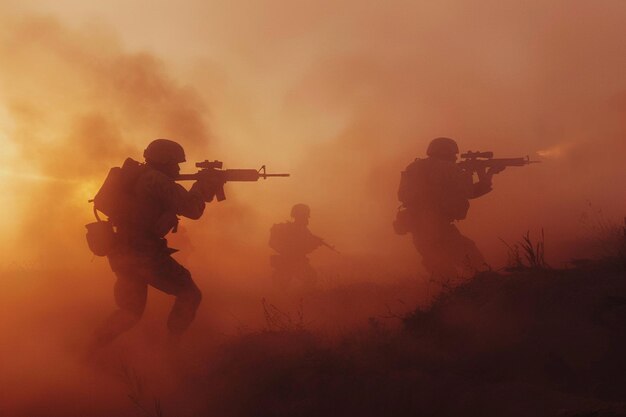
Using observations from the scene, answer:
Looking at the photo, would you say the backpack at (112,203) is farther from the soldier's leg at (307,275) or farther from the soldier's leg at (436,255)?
the soldier's leg at (307,275)

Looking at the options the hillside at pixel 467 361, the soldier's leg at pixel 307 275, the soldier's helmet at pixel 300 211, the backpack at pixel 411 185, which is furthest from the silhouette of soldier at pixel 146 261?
the soldier's helmet at pixel 300 211

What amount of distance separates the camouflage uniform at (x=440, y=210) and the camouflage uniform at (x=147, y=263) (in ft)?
11.5

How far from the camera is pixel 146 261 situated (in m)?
5.91

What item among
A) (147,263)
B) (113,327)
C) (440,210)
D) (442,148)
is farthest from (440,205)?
(113,327)

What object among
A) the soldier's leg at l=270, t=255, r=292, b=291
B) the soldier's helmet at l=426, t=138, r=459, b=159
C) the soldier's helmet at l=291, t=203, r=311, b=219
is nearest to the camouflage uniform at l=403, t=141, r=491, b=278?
the soldier's helmet at l=426, t=138, r=459, b=159

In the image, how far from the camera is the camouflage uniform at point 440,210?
814 centimetres

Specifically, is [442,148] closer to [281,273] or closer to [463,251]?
[463,251]

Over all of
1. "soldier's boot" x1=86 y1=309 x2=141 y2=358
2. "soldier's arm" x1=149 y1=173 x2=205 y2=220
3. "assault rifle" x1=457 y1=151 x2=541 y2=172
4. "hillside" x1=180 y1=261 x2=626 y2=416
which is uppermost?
"assault rifle" x1=457 y1=151 x2=541 y2=172

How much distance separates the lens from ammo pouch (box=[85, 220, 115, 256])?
6023mm

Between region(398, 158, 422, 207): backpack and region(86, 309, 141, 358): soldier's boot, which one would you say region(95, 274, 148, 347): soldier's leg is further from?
region(398, 158, 422, 207): backpack

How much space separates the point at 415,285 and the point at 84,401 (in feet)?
13.5

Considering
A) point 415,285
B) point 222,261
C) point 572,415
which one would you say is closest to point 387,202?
point 222,261

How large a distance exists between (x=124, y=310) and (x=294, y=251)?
24.2 ft

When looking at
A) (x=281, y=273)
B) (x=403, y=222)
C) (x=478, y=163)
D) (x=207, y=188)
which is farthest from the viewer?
(x=281, y=273)
